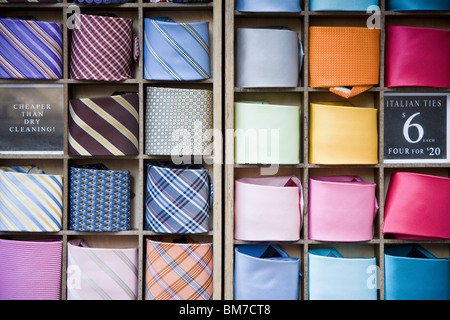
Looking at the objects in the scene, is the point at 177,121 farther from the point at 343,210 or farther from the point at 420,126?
the point at 420,126

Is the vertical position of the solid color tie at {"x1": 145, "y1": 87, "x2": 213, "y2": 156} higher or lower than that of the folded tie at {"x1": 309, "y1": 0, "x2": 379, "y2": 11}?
lower

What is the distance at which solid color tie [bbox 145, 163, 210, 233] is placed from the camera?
211 cm

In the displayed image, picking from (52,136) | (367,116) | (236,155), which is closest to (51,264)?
(52,136)

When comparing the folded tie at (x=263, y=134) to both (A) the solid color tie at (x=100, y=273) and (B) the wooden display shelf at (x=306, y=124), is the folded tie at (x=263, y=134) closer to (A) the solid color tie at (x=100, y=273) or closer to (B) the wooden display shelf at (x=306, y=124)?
(B) the wooden display shelf at (x=306, y=124)

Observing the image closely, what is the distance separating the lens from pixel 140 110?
2135 millimetres

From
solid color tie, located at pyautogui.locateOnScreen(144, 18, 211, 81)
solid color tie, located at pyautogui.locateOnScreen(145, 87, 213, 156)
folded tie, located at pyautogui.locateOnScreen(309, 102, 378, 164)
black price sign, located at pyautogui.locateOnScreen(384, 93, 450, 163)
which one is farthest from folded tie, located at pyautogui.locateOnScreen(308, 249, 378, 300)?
solid color tie, located at pyautogui.locateOnScreen(144, 18, 211, 81)

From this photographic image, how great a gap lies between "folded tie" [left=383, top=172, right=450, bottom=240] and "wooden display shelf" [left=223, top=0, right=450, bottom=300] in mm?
70

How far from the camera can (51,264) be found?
213 centimetres

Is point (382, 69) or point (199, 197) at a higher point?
point (382, 69)

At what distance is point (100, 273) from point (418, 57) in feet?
6.68

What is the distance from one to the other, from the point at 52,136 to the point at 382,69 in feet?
5.96

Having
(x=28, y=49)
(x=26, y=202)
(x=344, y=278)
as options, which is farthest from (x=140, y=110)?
(x=344, y=278)

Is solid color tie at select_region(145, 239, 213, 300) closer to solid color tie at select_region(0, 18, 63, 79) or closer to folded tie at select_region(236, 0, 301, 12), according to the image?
solid color tie at select_region(0, 18, 63, 79)

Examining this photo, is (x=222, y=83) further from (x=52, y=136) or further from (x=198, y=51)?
(x=52, y=136)
